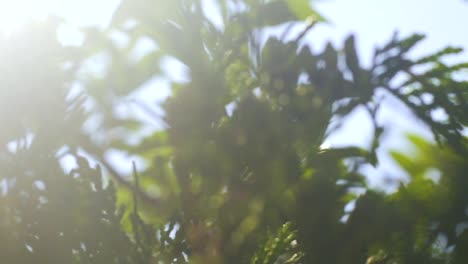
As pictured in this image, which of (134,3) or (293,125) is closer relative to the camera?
(293,125)

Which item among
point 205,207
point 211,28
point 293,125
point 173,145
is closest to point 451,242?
point 293,125

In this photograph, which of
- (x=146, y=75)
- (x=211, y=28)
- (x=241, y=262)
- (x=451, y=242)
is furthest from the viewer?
(x=211, y=28)

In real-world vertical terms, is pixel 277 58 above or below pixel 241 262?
above

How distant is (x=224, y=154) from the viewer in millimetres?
1850

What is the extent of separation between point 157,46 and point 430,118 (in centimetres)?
113

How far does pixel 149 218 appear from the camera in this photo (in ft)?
7.29

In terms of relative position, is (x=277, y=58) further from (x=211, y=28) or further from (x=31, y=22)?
(x=31, y=22)

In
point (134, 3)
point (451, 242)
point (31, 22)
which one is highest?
point (31, 22)

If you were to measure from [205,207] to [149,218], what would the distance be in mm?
344

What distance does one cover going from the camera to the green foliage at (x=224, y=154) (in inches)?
74.0

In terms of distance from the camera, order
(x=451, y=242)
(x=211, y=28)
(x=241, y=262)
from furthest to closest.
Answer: (x=211, y=28)
(x=451, y=242)
(x=241, y=262)

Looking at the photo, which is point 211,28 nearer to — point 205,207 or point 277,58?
point 277,58

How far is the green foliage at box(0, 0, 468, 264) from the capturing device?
6.16ft

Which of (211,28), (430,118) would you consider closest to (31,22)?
(211,28)
